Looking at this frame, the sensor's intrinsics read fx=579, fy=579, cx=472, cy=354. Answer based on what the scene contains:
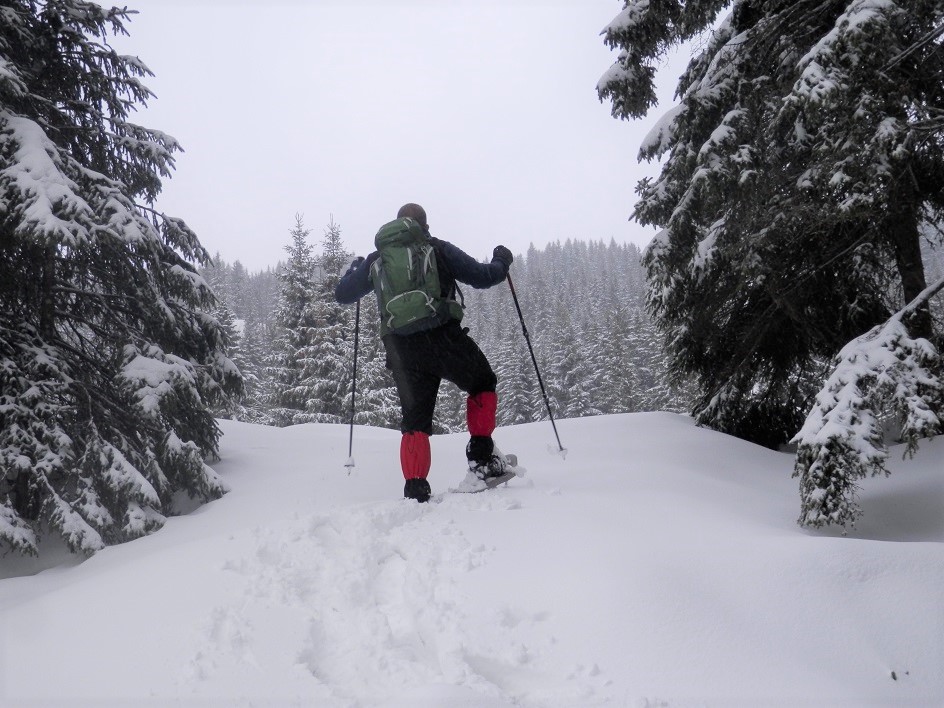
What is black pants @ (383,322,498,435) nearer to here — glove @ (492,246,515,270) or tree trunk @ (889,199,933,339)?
glove @ (492,246,515,270)

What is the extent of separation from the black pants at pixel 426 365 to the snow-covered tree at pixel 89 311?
87.1 inches

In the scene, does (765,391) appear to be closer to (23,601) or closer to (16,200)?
(23,601)

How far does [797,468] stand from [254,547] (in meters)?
3.37

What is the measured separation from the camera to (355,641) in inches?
97.6

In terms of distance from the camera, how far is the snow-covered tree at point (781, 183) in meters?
3.80

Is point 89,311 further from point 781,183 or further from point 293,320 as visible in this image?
point 293,320

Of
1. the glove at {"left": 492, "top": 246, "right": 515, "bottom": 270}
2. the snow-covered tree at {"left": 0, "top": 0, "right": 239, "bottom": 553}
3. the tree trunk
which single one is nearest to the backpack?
the glove at {"left": 492, "top": 246, "right": 515, "bottom": 270}

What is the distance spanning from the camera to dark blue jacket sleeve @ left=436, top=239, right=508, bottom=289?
465 cm

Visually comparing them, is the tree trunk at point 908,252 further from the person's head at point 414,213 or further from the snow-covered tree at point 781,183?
the person's head at point 414,213

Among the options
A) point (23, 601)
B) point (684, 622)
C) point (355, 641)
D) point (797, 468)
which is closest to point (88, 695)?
point (355, 641)

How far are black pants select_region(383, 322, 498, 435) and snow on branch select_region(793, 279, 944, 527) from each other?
2.39 m

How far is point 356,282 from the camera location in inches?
190

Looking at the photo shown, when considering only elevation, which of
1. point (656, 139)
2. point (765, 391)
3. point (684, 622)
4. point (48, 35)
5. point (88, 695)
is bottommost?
point (88, 695)

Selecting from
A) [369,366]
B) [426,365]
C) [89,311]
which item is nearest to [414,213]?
[426,365]
